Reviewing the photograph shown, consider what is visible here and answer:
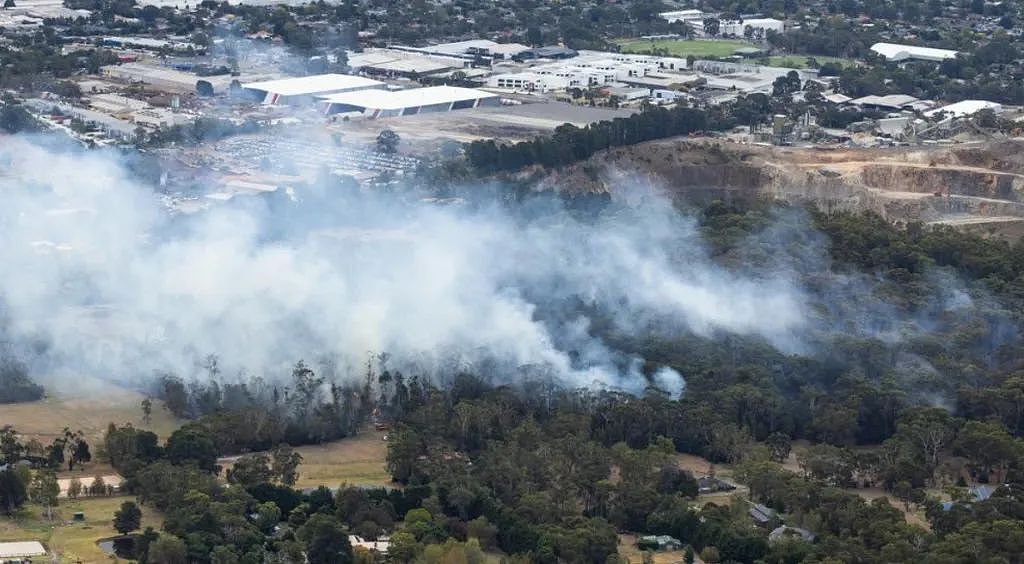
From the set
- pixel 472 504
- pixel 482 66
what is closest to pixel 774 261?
pixel 472 504

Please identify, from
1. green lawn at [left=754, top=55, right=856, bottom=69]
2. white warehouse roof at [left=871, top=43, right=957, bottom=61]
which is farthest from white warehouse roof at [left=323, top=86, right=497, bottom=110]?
white warehouse roof at [left=871, top=43, right=957, bottom=61]

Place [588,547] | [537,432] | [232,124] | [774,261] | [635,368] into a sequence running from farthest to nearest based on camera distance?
1. [232,124]
2. [774,261]
3. [635,368]
4. [537,432]
5. [588,547]

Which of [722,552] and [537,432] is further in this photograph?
[537,432]

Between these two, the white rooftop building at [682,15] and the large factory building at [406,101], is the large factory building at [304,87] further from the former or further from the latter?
the white rooftop building at [682,15]

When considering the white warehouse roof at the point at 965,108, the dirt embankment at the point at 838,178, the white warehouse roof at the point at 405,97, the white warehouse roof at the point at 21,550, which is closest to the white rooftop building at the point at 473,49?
the white warehouse roof at the point at 405,97

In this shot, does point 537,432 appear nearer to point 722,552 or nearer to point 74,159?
point 722,552
